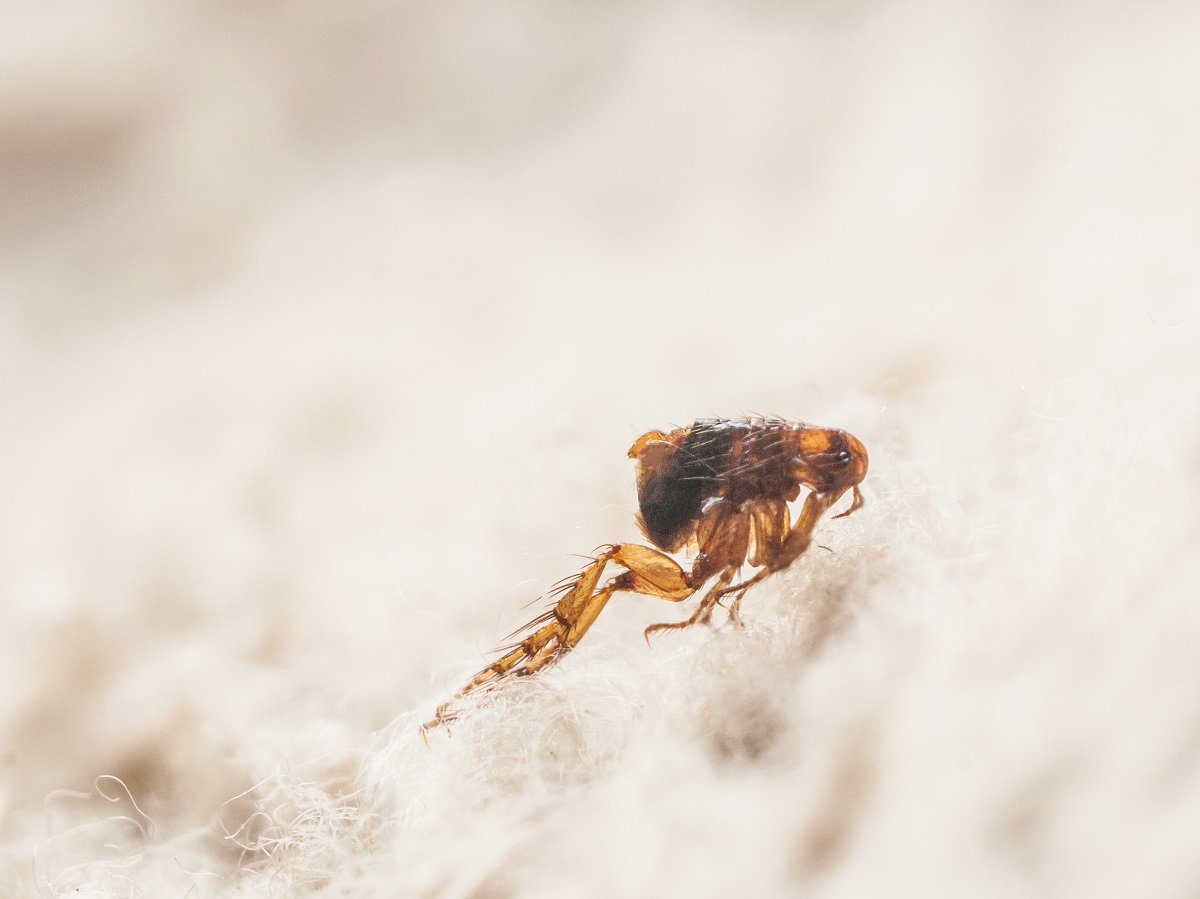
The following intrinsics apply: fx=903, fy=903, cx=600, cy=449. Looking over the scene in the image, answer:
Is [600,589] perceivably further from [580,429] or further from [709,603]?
[580,429]

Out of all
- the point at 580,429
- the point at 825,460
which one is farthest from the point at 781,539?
the point at 580,429

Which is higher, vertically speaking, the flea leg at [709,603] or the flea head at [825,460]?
the flea head at [825,460]

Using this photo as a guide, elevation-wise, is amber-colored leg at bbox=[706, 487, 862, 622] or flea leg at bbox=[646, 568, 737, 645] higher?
amber-colored leg at bbox=[706, 487, 862, 622]

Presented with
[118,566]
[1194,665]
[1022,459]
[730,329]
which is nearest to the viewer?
[1194,665]

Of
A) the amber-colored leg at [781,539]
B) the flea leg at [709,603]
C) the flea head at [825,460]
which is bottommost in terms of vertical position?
the flea leg at [709,603]

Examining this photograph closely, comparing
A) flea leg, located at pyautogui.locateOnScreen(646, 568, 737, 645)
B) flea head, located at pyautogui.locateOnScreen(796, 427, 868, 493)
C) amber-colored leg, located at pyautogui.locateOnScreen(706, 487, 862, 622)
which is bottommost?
flea leg, located at pyautogui.locateOnScreen(646, 568, 737, 645)

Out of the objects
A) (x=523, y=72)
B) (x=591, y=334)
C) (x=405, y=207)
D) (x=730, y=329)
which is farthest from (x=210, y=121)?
(x=730, y=329)

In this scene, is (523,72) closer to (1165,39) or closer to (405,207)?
(405,207)

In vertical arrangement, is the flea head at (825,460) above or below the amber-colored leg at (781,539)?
above
